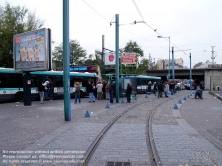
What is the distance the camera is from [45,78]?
2269 centimetres

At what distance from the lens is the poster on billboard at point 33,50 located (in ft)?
49.3

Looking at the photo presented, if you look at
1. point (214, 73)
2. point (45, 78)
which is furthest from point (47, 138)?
point (214, 73)

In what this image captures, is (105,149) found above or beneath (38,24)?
beneath

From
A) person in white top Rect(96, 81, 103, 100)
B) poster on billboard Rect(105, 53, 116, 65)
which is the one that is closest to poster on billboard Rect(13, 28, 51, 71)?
person in white top Rect(96, 81, 103, 100)

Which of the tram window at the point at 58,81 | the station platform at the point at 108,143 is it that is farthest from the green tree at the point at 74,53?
the station platform at the point at 108,143

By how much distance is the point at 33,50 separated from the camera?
52.5 ft

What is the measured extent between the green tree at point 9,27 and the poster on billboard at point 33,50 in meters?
14.5

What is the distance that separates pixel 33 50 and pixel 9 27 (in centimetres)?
1667

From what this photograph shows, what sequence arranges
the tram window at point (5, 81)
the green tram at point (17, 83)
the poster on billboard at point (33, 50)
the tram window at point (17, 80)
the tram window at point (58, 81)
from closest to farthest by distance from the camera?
the poster on billboard at point (33, 50) → the tram window at point (5, 81) → the green tram at point (17, 83) → the tram window at point (17, 80) → the tram window at point (58, 81)

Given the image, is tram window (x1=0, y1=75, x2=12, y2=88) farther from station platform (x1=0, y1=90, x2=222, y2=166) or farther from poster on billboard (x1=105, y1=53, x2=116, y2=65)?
poster on billboard (x1=105, y1=53, x2=116, y2=65)

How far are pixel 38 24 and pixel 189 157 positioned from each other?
1305 inches

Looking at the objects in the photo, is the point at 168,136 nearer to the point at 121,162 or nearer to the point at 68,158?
the point at 121,162

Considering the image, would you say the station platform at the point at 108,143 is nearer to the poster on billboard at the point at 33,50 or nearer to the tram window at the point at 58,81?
the poster on billboard at the point at 33,50

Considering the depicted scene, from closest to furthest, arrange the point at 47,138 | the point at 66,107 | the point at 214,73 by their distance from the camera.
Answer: the point at 47,138 < the point at 66,107 < the point at 214,73
